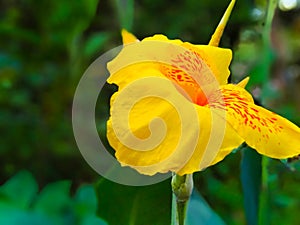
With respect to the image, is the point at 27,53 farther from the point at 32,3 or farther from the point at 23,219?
the point at 23,219

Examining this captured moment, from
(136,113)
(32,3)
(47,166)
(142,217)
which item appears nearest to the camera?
(136,113)

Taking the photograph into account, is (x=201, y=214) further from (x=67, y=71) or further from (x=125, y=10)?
(x=67, y=71)

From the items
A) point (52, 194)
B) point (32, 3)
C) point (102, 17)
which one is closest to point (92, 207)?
point (52, 194)

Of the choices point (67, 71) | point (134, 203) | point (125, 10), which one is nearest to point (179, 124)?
point (134, 203)

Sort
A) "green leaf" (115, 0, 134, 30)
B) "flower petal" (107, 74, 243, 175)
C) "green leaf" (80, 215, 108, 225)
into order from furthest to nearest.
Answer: "green leaf" (115, 0, 134, 30)
"green leaf" (80, 215, 108, 225)
"flower petal" (107, 74, 243, 175)

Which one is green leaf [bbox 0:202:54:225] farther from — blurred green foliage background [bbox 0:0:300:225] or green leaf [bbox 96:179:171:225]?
blurred green foliage background [bbox 0:0:300:225]

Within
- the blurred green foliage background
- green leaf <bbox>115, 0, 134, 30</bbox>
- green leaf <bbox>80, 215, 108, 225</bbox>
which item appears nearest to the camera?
green leaf <bbox>80, 215, 108, 225</bbox>

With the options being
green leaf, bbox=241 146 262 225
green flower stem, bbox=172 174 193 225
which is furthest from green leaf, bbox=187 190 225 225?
green flower stem, bbox=172 174 193 225
